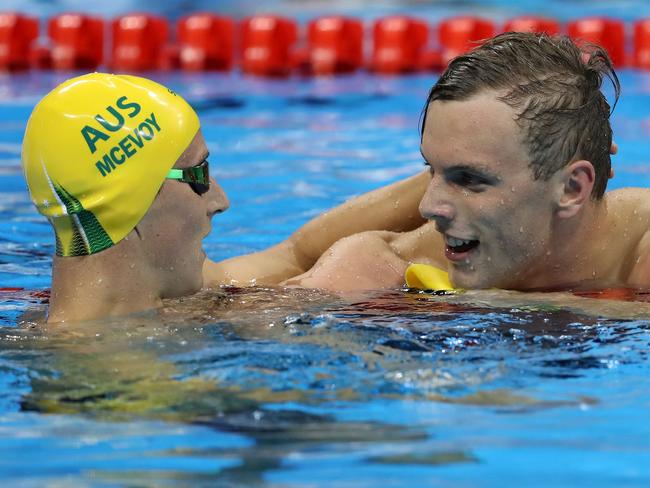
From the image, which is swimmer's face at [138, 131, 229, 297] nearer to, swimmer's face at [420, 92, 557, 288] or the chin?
swimmer's face at [420, 92, 557, 288]

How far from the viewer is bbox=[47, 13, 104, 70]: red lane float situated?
11984 mm

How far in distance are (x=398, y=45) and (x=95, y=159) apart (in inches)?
356

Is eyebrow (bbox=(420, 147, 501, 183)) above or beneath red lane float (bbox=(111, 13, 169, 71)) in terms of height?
above

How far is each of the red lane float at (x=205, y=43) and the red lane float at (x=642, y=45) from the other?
14.2ft

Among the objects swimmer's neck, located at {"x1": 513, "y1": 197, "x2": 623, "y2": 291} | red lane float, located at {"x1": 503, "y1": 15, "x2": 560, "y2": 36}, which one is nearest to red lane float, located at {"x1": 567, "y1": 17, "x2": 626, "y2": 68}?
red lane float, located at {"x1": 503, "y1": 15, "x2": 560, "y2": 36}

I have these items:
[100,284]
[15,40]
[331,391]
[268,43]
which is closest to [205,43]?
[268,43]

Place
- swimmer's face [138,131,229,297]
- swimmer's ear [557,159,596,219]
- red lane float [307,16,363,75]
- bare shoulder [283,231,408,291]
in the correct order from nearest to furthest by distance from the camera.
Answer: swimmer's face [138,131,229,297] < swimmer's ear [557,159,596,219] < bare shoulder [283,231,408,291] < red lane float [307,16,363,75]

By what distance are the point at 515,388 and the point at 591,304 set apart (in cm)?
66

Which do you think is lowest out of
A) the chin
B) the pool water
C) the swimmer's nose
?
the pool water

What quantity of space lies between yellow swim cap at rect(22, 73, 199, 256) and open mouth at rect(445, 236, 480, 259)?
0.90m

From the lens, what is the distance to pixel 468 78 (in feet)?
11.1

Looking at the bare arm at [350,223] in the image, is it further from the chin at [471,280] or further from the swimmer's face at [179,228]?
the swimmer's face at [179,228]

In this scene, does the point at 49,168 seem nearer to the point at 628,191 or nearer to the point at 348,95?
the point at 628,191

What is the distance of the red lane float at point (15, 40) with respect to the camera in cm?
1212
